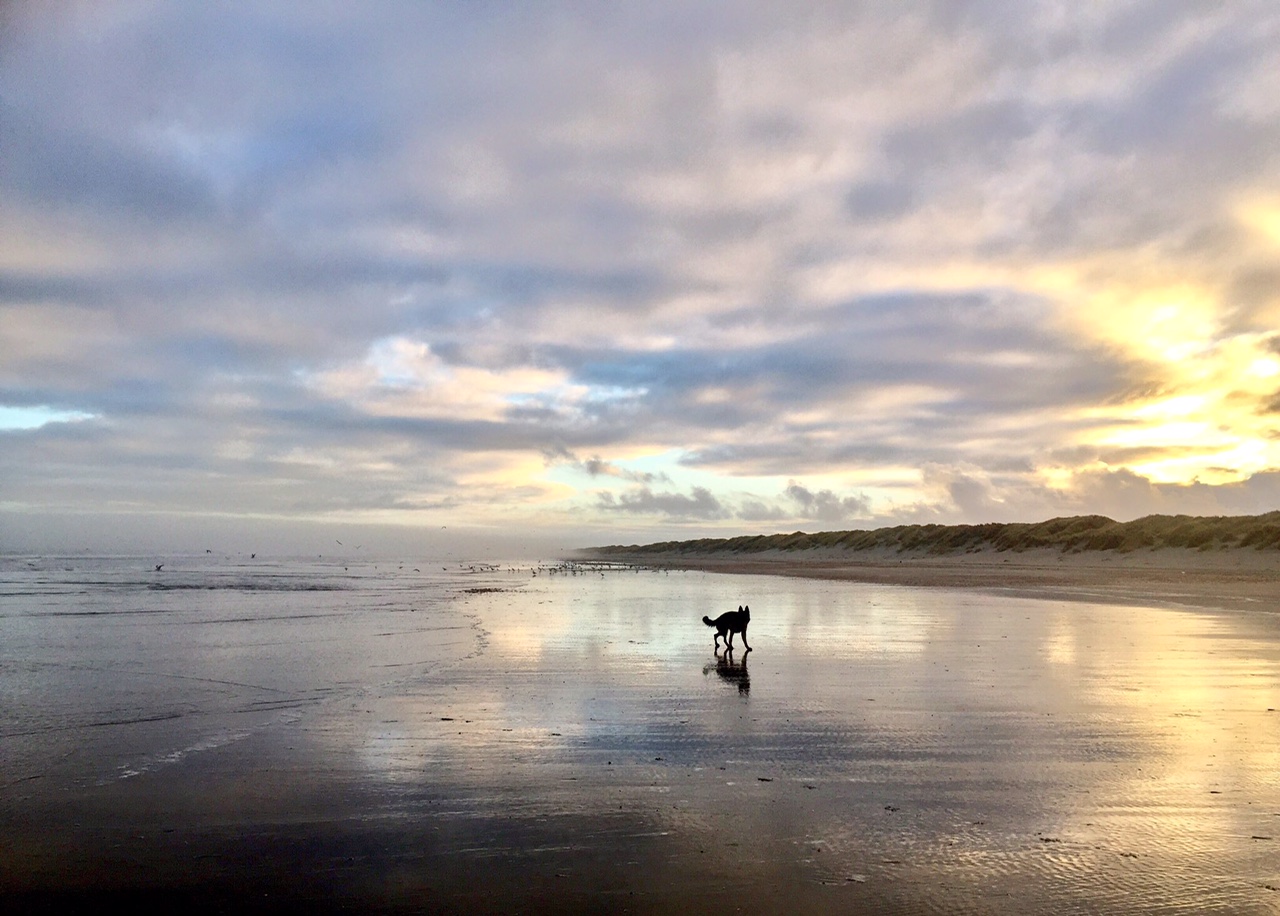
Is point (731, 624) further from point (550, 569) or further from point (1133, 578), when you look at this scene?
point (550, 569)

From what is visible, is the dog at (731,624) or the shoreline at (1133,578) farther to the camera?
the shoreline at (1133,578)

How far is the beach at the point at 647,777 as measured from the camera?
5.46m

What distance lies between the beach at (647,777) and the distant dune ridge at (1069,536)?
53276 mm

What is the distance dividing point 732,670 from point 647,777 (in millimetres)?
7060

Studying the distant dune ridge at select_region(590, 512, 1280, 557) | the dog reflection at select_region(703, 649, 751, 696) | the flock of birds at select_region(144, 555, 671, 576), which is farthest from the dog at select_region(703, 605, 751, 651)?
the distant dune ridge at select_region(590, 512, 1280, 557)

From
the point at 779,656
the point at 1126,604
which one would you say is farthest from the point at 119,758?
the point at 1126,604

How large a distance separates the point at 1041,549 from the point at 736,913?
82.5 meters

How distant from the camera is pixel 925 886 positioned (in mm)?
5410

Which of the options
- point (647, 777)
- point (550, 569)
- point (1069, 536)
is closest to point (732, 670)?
point (647, 777)

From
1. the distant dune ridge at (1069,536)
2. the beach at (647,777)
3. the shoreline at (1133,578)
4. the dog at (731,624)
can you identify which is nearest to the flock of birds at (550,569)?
the shoreline at (1133,578)

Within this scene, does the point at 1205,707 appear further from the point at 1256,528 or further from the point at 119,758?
the point at 1256,528

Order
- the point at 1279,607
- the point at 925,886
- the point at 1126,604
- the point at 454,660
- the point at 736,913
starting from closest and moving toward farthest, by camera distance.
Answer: the point at 736,913 → the point at 925,886 → the point at 454,660 → the point at 1279,607 → the point at 1126,604

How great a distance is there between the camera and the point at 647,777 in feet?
25.8

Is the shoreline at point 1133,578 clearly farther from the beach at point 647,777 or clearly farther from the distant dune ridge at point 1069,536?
the beach at point 647,777
